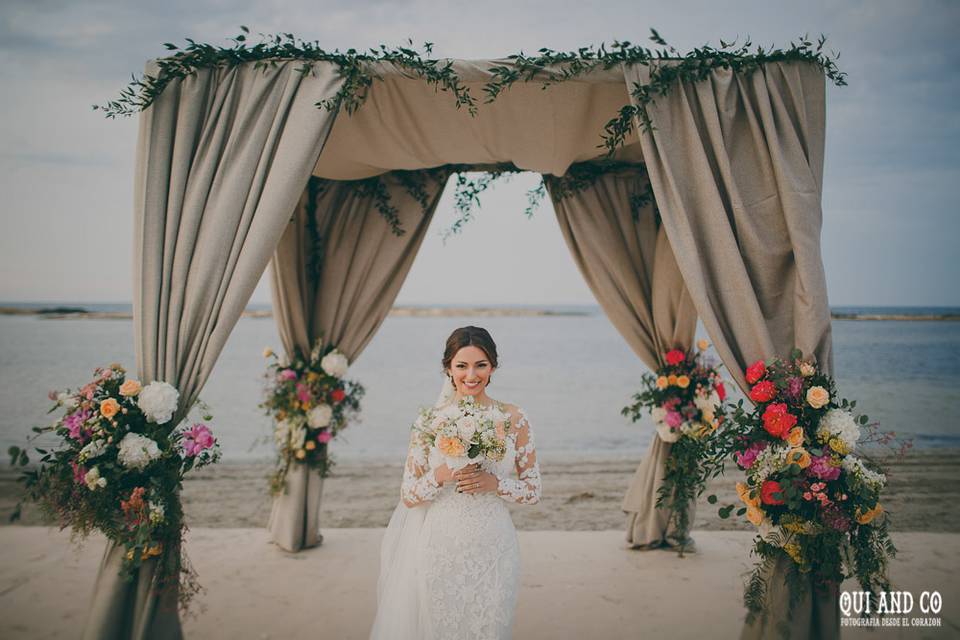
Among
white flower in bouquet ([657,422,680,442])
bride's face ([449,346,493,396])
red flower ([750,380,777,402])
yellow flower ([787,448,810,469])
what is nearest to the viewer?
yellow flower ([787,448,810,469])

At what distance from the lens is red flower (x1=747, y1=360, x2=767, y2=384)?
2531 mm

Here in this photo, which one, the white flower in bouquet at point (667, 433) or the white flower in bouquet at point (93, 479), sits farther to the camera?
the white flower in bouquet at point (667, 433)

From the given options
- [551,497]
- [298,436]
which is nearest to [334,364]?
[298,436]

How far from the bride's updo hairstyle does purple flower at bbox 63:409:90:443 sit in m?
1.57

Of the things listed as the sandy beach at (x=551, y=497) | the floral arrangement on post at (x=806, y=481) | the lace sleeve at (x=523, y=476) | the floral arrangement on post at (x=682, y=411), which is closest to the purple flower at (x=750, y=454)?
the floral arrangement on post at (x=806, y=481)

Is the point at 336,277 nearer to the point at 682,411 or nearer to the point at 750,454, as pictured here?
the point at 682,411

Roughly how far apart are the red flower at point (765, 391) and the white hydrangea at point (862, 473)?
0.39m

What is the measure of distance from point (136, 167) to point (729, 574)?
4440 millimetres

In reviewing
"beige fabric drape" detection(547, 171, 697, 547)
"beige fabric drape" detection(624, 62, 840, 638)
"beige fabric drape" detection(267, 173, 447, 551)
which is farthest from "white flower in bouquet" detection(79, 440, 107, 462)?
"beige fabric drape" detection(547, 171, 697, 547)

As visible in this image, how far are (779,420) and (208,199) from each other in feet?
9.04

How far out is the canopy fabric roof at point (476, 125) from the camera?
310 cm

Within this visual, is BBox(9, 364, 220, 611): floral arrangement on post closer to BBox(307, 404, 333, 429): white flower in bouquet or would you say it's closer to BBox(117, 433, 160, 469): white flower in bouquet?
BBox(117, 433, 160, 469): white flower in bouquet

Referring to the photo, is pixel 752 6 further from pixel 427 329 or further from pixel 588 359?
pixel 427 329

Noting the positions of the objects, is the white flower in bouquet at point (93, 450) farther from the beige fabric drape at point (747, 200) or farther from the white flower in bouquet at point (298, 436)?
the beige fabric drape at point (747, 200)
